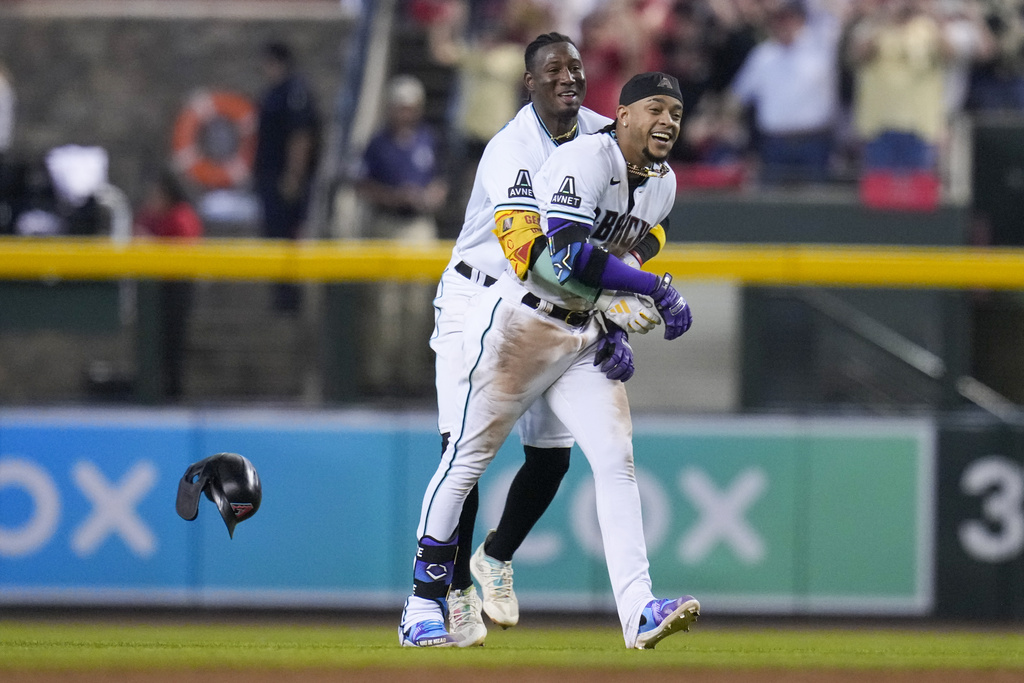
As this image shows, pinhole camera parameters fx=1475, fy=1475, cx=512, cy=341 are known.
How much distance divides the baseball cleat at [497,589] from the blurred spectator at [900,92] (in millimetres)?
5815

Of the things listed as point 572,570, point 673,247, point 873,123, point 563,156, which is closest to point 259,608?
point 572,570

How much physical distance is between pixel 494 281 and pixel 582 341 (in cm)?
55

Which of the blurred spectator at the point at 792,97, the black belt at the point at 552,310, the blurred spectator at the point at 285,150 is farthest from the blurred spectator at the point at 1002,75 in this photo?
the black belt at the point at 552,310

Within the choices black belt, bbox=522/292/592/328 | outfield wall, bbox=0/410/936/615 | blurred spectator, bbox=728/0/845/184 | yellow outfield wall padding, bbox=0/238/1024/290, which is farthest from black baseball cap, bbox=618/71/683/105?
blurred spectator, bbox=728/0/845/184

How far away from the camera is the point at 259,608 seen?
29.7 feet

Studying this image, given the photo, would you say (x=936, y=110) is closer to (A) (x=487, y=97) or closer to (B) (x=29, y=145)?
(A) (x=487, y=97)

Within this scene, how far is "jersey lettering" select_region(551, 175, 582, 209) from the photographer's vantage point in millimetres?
5098

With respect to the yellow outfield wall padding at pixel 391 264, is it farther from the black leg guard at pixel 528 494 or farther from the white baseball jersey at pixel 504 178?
the black leg guard at pixel 528 494

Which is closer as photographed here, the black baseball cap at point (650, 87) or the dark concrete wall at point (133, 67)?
the black baseball cap at point (650, 87)

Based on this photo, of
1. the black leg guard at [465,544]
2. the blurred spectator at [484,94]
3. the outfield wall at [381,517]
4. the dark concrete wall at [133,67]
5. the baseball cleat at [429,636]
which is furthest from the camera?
the dark concrete wall at [133,67]

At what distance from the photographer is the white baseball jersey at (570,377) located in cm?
512

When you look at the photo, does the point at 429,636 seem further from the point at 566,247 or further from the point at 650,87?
the point at 650,87

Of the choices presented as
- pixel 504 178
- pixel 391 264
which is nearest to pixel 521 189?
pixel 504 178

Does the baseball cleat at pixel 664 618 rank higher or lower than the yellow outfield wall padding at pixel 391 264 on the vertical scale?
lower
